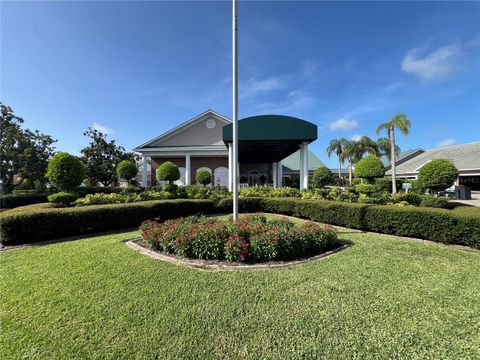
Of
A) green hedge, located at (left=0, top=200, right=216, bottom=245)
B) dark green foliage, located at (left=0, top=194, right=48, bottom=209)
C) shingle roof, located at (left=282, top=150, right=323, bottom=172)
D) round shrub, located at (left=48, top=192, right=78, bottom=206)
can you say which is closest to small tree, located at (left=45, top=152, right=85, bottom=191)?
round shrub, located at (left=48, top=192, right=78, bottom=206)

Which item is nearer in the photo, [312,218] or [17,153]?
[312,218]

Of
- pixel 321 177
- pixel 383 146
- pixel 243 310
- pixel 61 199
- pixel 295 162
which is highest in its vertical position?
pixel 383 146

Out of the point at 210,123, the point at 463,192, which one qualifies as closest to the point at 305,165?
the point at 210,123

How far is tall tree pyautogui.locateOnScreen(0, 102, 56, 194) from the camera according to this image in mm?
19094

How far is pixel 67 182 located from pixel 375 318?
1333cm

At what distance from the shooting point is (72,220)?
23.6 feet

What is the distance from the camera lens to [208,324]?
8.98ft

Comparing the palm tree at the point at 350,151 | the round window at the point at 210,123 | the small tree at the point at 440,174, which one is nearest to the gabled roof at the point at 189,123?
the round window at the point at 210,123

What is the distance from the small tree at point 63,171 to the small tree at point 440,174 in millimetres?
18006

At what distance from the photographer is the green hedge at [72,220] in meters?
6.34

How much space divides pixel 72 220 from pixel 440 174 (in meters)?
15.8

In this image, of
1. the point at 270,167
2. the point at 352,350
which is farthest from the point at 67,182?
the point at 270,167

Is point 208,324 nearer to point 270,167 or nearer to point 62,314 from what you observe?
point 62,314

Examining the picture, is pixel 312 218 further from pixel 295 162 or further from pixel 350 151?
pixel 350 151
